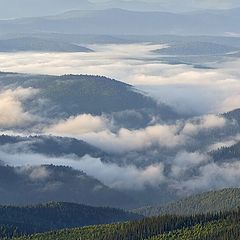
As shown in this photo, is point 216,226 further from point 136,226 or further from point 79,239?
point 79,239

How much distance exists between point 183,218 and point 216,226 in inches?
456

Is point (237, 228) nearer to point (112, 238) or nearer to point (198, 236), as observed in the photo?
point (198, 236)

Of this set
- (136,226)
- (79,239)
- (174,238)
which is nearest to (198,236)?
(174,238)

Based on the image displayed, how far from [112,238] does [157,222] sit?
10977 millimetres

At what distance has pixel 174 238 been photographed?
185125 millimetres

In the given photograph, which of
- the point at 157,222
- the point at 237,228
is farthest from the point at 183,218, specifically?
the point at 237,228

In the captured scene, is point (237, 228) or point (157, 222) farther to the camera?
point (157, 222)

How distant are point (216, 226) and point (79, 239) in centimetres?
3045

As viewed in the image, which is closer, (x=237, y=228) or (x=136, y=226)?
(x=237, y=228)

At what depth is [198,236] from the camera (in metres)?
183

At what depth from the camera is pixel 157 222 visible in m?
197

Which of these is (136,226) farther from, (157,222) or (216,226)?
(216,226)

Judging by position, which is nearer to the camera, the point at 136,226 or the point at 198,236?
the point at 198,236

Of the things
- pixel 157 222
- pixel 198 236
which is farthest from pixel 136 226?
Answer: pixel 198 236
